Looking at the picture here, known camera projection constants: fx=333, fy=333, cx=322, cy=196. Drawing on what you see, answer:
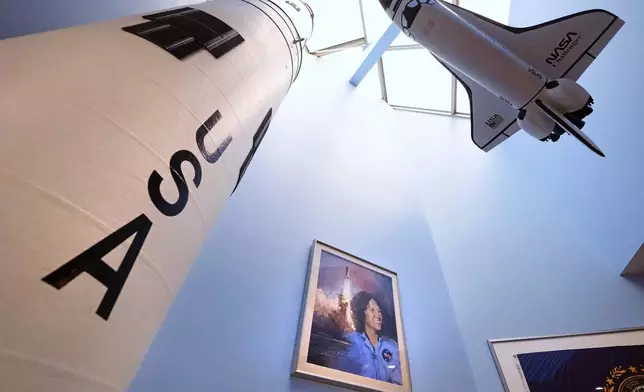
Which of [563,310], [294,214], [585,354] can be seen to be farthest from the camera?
[294,214]

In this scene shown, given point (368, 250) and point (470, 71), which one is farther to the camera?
point (368, 250)

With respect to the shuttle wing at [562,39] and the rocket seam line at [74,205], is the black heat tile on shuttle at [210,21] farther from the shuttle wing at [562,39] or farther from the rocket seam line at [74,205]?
the shuttle wing at [562,39]

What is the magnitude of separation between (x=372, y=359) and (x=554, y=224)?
2.17 m

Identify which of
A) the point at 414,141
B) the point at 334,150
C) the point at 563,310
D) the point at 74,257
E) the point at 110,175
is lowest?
the point at 74,257

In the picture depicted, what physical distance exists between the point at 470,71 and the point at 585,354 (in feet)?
7.73

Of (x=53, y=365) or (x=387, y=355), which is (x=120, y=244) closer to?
(x=53, y=365)

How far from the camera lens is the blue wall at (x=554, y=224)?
2461 mm

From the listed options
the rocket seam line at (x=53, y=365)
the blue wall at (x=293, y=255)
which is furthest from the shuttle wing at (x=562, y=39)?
the rocket seam line at (x=53, y=365)

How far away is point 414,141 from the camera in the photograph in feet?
17.5

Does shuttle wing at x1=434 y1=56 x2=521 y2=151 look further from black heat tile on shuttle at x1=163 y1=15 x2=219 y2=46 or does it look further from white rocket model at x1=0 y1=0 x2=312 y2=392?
white rocket model at x1=0 y1=0 x2=312 y2=392

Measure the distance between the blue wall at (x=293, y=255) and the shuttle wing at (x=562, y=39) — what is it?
195 cm

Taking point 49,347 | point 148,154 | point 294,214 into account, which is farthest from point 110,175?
point 294,214

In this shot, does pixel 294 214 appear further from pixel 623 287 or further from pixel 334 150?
pixel 623 287

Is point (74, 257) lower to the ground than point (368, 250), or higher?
lower
